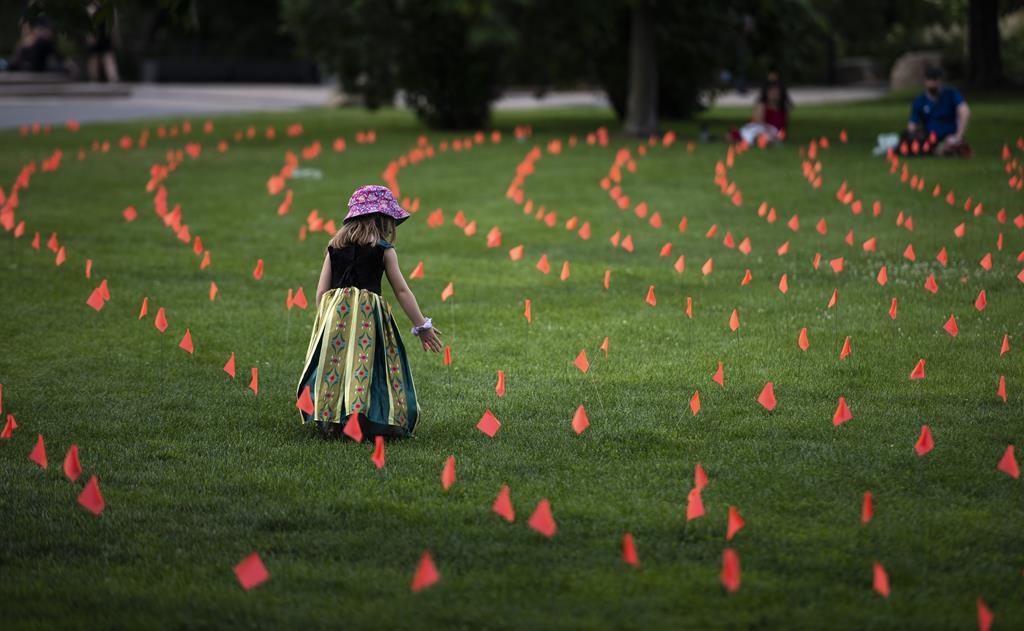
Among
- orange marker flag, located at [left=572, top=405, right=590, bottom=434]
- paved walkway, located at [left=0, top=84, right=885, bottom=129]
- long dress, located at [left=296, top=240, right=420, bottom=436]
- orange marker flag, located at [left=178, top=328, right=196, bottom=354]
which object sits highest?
long dress, located at [left=296, top=240, right=420, bottom=436]

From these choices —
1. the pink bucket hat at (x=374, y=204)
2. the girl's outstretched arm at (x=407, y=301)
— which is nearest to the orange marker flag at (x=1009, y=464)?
the girl's outstretched arm at (x=407, y=301)

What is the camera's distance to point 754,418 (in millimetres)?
7227

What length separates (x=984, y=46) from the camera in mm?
32281

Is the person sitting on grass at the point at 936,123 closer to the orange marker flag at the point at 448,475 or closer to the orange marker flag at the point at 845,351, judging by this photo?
the orange marker flag at the point at 845,351

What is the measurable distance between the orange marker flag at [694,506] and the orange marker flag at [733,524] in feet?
0.41

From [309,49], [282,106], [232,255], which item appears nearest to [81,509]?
[232,255]

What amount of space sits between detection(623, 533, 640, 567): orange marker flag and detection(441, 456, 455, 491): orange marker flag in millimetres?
922

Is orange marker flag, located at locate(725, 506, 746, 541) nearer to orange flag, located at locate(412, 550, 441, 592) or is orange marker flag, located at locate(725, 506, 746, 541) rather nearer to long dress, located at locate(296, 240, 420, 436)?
orange flag, located at locate(412, 550, 441, 592)

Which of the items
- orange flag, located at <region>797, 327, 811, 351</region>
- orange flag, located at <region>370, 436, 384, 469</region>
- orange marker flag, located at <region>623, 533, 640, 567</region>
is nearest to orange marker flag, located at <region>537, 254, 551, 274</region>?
orange flag, located at <region>797, 327, 811, 351</region>

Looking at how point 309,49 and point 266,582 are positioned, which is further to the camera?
point 309,49

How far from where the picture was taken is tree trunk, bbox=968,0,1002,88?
105 feet

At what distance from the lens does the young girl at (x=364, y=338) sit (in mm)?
6828

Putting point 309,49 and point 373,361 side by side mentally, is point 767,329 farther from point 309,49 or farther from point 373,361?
point 309,49

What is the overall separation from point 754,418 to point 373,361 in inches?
73.6
